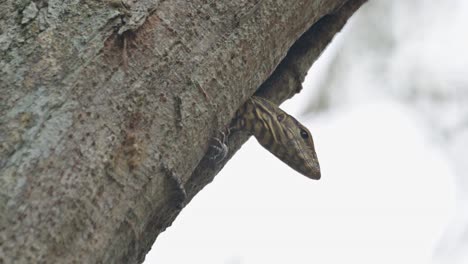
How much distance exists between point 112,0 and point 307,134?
7.48ft

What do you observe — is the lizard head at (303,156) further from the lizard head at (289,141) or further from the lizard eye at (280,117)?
the lizard eye at (280,117)

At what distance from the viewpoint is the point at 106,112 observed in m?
2.50

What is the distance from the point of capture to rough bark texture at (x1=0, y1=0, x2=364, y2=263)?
2254mm

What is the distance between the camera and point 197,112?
285 cm

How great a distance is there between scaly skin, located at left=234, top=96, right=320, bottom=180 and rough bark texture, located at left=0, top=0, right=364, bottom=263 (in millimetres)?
1195

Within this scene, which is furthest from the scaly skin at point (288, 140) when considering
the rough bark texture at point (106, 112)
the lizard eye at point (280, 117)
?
the rough bark texture at point (106, 112)

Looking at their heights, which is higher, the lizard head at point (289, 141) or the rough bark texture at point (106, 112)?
the lizard head at point (289, 141)

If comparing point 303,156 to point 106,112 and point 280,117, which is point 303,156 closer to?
point 280,117

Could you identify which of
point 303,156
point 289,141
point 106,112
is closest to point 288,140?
point 289,141

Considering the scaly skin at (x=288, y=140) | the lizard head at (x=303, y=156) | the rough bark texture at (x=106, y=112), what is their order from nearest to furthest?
the rough bark texture at (x=106, y=112) → the scaly skin at (x=288, y=140) → the lizard head at (x=303, y=156)

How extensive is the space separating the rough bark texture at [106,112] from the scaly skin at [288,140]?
1.19m

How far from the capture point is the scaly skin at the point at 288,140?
14.3 ft

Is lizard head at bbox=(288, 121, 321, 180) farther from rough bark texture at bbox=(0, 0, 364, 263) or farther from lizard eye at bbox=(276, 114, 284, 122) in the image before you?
rough bark texture at bbox=(0, 0, 364, 263)

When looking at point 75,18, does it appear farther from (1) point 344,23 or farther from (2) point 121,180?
(1) point 344,23
